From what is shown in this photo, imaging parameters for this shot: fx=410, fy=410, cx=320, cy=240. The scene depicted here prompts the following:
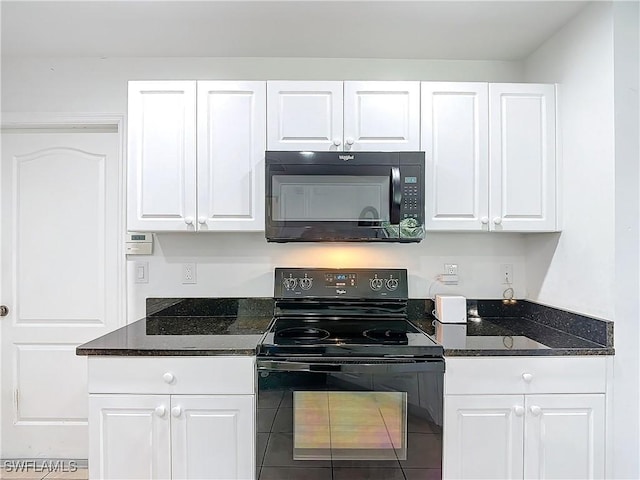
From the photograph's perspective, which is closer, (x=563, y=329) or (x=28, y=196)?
(x=563, y=329)

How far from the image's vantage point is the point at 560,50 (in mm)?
2033

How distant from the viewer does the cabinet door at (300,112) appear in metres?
2.01

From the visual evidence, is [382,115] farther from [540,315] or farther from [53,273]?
[53,273]

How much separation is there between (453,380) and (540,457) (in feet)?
1.56

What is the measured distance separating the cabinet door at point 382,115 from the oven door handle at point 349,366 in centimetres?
102

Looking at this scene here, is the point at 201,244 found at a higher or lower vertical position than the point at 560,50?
lower

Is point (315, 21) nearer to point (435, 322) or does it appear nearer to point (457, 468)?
point (435, 322)

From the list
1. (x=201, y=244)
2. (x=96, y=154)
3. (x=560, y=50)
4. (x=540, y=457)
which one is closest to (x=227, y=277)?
(x=201, y=244)

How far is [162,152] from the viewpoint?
6.59ft

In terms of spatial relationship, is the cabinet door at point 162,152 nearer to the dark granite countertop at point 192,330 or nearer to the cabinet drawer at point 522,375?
the dark granite countertop at point 192,330

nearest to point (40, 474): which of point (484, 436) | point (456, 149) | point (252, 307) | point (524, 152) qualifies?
point (252, 307)

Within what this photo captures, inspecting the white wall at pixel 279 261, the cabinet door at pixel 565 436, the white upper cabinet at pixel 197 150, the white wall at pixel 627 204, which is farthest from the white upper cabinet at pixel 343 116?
the cabinet door at pixel 565 436

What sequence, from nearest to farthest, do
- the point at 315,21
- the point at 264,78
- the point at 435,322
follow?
the point at 315,21 < the point at 435,322 < the point at 264,78

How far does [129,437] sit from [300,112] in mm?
1608
